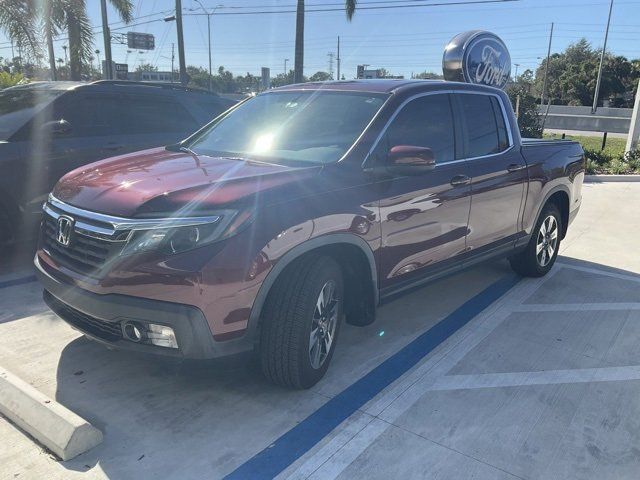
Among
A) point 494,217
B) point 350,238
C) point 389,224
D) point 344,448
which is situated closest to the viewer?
point 344,448

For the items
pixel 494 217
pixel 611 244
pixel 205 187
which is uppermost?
pixel 205 187

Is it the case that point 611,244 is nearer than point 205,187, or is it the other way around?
point 205,187

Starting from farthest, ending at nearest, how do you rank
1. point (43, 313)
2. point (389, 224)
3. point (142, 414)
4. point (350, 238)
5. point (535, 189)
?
1. point (535, 189)
2. point (43, 313)
3. point (389, 224)
4. point (350, 238)
5. point (142, 414)

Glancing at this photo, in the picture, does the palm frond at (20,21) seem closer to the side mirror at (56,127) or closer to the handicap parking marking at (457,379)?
the side mirror at (56,127)

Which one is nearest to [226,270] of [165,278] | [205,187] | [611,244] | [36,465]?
[165,278]

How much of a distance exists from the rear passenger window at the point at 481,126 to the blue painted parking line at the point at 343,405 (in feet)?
4.54

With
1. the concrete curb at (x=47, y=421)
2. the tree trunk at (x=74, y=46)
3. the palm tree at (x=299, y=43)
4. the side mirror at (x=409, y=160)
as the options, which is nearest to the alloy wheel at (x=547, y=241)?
the side mirror at (x=409, y=160)

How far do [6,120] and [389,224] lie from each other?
4.37m

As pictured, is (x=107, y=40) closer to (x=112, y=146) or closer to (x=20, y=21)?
(x=20, y=21)

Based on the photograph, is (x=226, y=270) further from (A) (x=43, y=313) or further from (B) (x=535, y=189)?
(B) (x=535, y=189)

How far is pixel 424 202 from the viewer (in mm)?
3814

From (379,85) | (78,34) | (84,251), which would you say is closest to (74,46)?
(78,34)

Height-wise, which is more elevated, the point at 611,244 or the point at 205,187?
the point at 205,187

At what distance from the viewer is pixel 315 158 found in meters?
3.48
